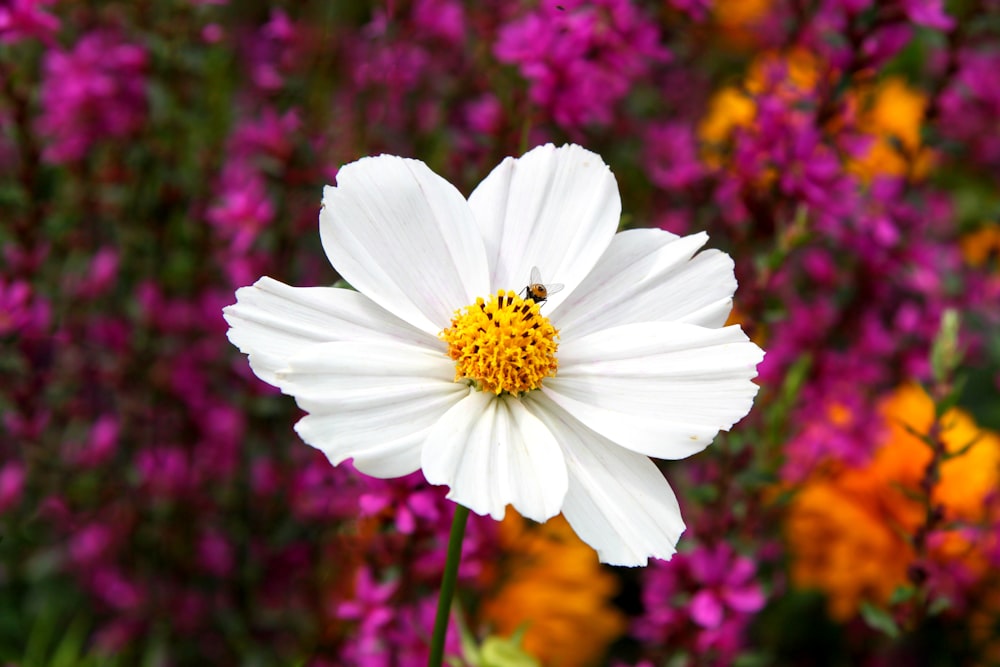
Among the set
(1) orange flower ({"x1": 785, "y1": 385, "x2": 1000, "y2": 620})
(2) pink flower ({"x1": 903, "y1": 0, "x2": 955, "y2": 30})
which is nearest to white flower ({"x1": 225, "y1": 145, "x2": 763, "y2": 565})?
(2) pink flower ({"x1": 903, "y1": 0, "x2": 955, "y2": 30})

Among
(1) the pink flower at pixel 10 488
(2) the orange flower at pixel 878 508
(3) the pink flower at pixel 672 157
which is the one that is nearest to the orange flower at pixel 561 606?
(2) the orange flower at pixel 878 508

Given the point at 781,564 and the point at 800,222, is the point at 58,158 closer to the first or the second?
the point at 800,222

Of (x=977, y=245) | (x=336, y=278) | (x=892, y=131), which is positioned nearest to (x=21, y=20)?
(x=336, y=278)

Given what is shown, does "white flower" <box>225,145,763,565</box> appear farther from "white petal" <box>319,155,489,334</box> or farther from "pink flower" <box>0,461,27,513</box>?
"pink flower" <box>0,461,27,513</box>

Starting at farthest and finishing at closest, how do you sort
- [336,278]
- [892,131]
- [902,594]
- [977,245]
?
[977,245]
[892,131]
[336,278]
[902,594]

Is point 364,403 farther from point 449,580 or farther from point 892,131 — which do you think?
point 892,131

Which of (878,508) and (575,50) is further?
(878,508)

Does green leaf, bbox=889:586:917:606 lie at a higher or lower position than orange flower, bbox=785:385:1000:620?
lower

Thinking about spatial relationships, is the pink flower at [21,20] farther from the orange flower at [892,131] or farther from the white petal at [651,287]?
the orange flower at [892,131]
